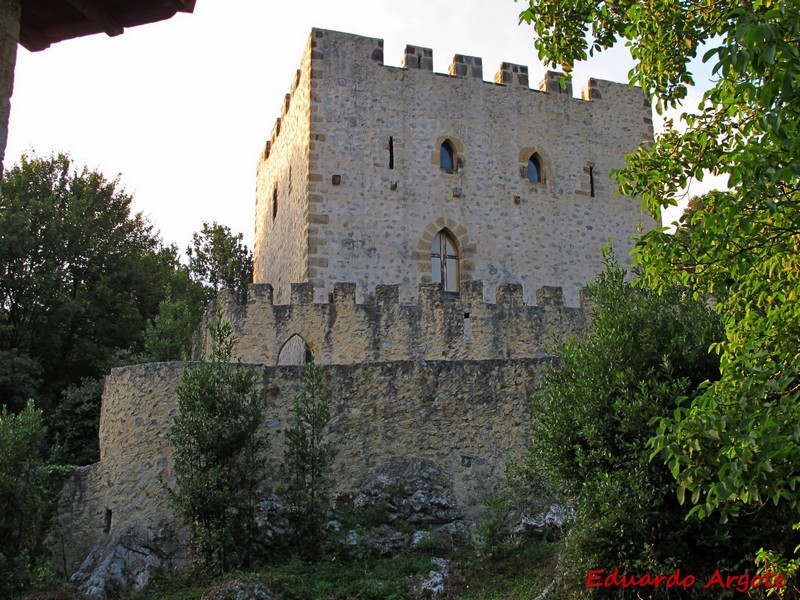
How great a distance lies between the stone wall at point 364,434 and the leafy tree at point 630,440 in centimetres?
304

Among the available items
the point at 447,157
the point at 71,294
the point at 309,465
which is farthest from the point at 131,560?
the point at 71,294

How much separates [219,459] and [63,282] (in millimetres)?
14978

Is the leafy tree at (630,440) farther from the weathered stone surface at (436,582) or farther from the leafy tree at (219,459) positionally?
the leafy tree at (219,459)

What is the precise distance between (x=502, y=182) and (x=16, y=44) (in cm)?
1957

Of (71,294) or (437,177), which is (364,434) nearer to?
(437,177)

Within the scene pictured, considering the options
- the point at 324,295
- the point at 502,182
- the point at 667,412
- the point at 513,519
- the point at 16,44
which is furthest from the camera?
the point at 502,182

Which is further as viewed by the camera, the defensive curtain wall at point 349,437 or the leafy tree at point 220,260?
the leafy tree at point 220,260

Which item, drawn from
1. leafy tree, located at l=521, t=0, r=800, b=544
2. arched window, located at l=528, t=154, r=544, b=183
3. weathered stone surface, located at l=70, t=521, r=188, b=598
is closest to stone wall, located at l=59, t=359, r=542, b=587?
weathered stone surface, located at l=70, t=521, r=188, b=598

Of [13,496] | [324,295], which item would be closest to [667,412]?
[13,496]

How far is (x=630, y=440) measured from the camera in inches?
483

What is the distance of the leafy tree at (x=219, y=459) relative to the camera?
49.0ft

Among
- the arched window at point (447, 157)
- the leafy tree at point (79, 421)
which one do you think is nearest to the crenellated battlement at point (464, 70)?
the arched window at point (447, 157)

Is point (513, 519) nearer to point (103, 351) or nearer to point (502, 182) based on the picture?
point (502, 182)

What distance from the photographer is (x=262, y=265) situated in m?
29.0
